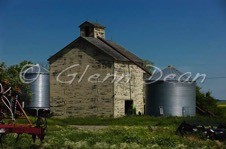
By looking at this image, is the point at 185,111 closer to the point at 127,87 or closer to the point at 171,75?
the point at 171,75

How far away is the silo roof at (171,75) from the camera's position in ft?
139

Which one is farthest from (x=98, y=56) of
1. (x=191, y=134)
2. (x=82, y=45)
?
(x=191, y=134)

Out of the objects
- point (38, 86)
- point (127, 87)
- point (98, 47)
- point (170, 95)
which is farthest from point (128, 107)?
point (38, 86)

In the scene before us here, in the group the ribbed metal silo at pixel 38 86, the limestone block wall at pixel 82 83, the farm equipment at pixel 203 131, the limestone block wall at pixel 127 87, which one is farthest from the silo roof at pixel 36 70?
the farm equipment at pixel 203 131

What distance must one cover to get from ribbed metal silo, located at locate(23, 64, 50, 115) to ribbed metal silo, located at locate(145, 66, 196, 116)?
1237 cm

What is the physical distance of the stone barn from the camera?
137 feet

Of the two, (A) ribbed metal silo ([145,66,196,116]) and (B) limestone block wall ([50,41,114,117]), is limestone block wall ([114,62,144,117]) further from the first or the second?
(A) ribbed metal silo ([145,66,196,116])

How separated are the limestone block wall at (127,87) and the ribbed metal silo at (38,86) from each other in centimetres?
1006

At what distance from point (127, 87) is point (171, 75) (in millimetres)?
4240

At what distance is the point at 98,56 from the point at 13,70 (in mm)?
13027

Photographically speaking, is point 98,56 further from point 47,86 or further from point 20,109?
point 20,109

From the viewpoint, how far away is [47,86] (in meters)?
50.3

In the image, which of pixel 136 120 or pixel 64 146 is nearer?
pixel 64 146

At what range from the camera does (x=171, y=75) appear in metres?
42.9
